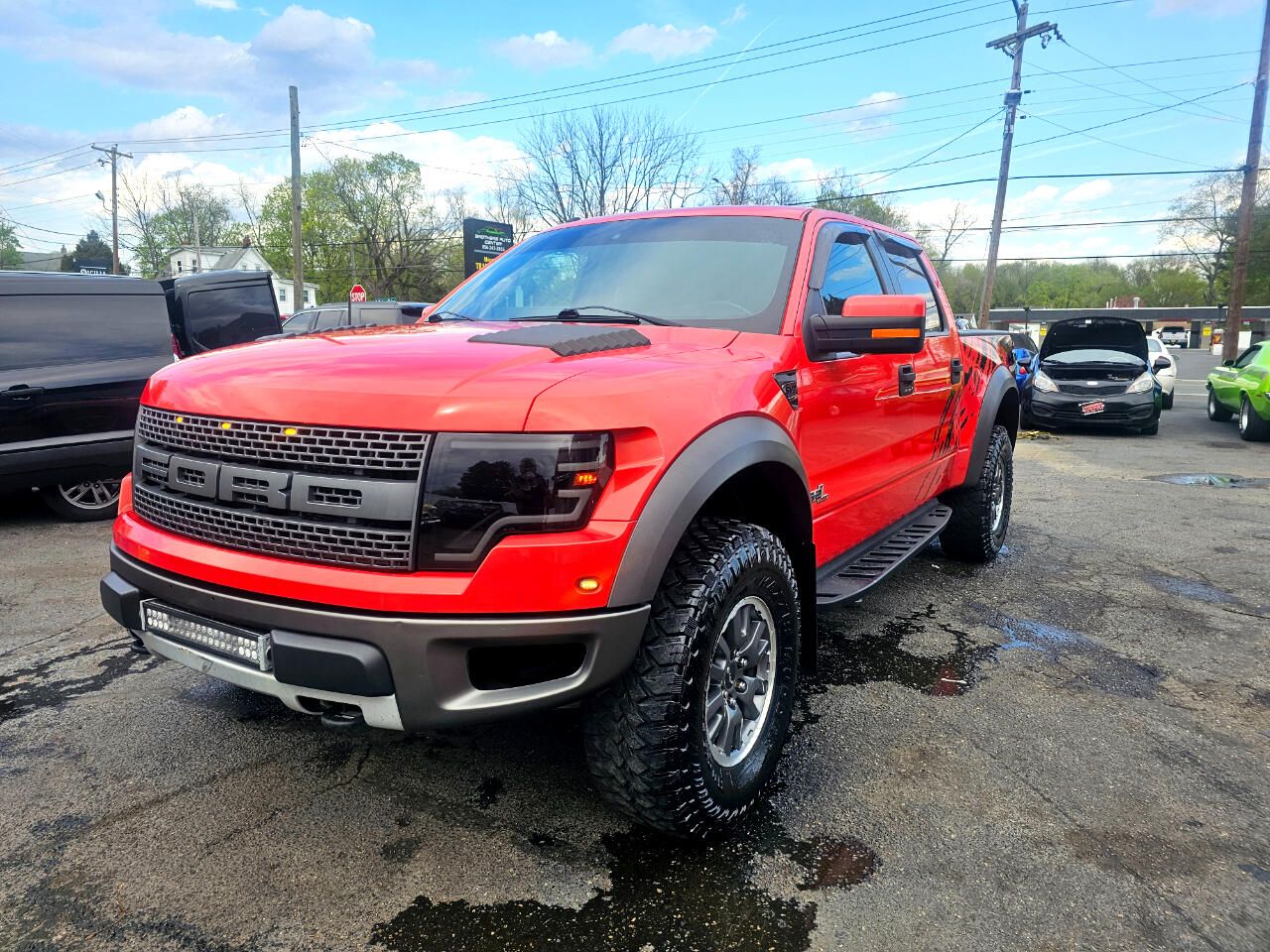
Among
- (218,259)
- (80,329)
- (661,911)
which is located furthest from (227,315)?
(218,259)

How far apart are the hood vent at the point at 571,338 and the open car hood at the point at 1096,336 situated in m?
13.1

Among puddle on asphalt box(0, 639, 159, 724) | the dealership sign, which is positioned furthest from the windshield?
the dealership sign

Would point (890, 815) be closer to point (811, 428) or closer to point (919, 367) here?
point (811, 428)

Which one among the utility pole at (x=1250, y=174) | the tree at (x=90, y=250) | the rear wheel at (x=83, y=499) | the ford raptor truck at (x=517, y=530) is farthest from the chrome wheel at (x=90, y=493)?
the tree at (x=90, y=250)

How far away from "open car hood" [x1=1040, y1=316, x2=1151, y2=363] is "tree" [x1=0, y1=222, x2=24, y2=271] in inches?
3623

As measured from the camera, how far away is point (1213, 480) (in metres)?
8.74

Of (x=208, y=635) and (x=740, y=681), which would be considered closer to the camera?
(x=208, y=635)

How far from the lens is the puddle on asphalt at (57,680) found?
3.13m

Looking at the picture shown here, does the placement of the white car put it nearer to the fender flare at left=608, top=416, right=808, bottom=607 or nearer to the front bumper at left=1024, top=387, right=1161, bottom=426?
the front bumper at left=1024, top=387, right=1161, bottom=426

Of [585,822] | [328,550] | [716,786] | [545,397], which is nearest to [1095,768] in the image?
[716,786]

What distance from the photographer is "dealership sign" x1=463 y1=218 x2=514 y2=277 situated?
1770 centimetres

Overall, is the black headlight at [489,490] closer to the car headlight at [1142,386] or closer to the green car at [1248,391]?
the green car at [1248,391]

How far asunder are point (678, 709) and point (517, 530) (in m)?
0.61

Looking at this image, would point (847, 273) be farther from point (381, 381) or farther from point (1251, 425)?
point (1251, 425)
